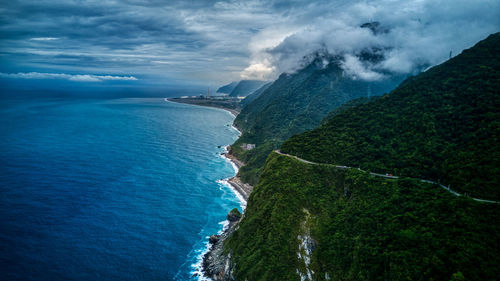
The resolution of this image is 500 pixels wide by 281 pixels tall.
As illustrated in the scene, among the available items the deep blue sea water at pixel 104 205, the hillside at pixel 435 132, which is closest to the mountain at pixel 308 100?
the deep blue sea water at pixel 104 205

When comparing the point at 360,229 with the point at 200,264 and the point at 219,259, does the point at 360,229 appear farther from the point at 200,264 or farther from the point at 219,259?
the point at 200,264

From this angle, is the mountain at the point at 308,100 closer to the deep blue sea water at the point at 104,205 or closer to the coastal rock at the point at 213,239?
the deep blue sea water at the point at 104,205

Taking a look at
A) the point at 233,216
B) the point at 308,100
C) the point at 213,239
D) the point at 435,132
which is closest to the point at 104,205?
the point at 213,239

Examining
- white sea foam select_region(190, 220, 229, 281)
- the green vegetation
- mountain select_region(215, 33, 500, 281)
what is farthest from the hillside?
white sea foam select_region(190, 220, 229, 281)

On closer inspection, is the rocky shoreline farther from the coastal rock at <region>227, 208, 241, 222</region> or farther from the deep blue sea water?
the deep blue sea water

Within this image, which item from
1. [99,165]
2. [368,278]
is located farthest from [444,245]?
[99,165]

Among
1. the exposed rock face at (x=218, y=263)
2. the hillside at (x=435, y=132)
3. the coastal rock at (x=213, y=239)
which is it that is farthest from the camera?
the coastal rock at (x=213, y=239)
